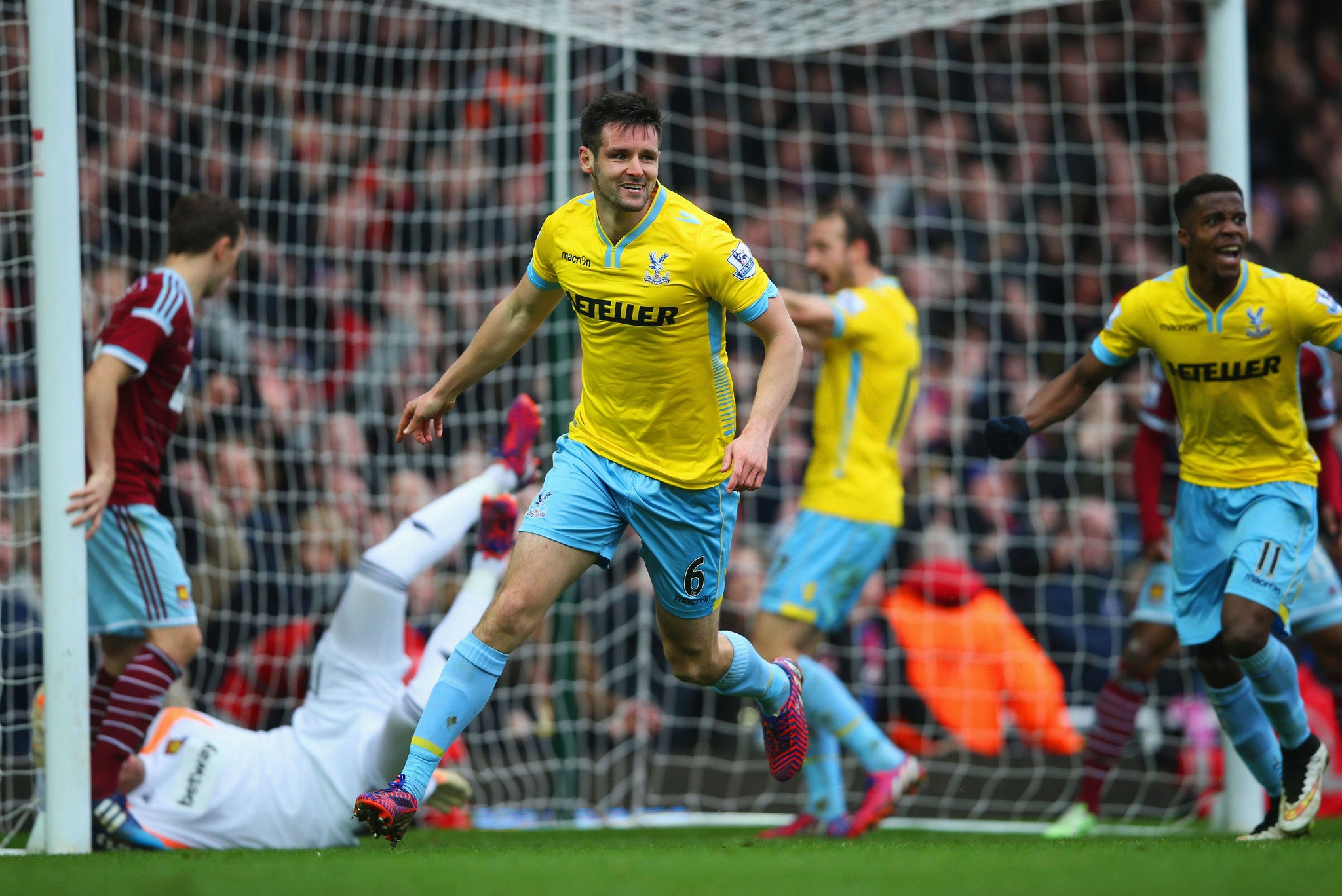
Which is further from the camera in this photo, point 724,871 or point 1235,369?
point 1235,369

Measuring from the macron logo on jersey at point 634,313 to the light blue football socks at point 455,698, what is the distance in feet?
3.13

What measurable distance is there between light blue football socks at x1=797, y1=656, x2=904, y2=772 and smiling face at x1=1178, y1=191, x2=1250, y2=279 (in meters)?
2.04

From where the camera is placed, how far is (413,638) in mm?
6891

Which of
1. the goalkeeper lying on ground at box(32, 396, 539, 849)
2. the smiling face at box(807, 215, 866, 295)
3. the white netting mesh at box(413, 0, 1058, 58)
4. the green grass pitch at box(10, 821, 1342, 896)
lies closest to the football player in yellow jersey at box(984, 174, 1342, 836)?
the green grass pitch at box(10, 821, 1342, 896)

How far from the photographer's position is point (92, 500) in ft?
14.6

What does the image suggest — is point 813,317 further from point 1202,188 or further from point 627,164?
point 627,164

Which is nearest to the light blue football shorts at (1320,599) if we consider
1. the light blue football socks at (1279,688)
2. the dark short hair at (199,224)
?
the light blue football socks at (1279,688)

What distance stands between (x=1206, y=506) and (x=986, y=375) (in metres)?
4.96

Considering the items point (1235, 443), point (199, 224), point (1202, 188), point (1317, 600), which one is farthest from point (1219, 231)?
point (199, 224)

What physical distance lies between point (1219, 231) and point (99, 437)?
356 centimetres

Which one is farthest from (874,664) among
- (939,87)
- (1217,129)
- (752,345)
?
(939,87)

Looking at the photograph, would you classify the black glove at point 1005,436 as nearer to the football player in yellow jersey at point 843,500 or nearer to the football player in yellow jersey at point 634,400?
the football player in yellow jersey at point 634,400

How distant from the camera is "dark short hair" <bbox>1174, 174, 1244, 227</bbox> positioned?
4598 millimetres

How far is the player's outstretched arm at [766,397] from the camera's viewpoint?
3.67 metres
